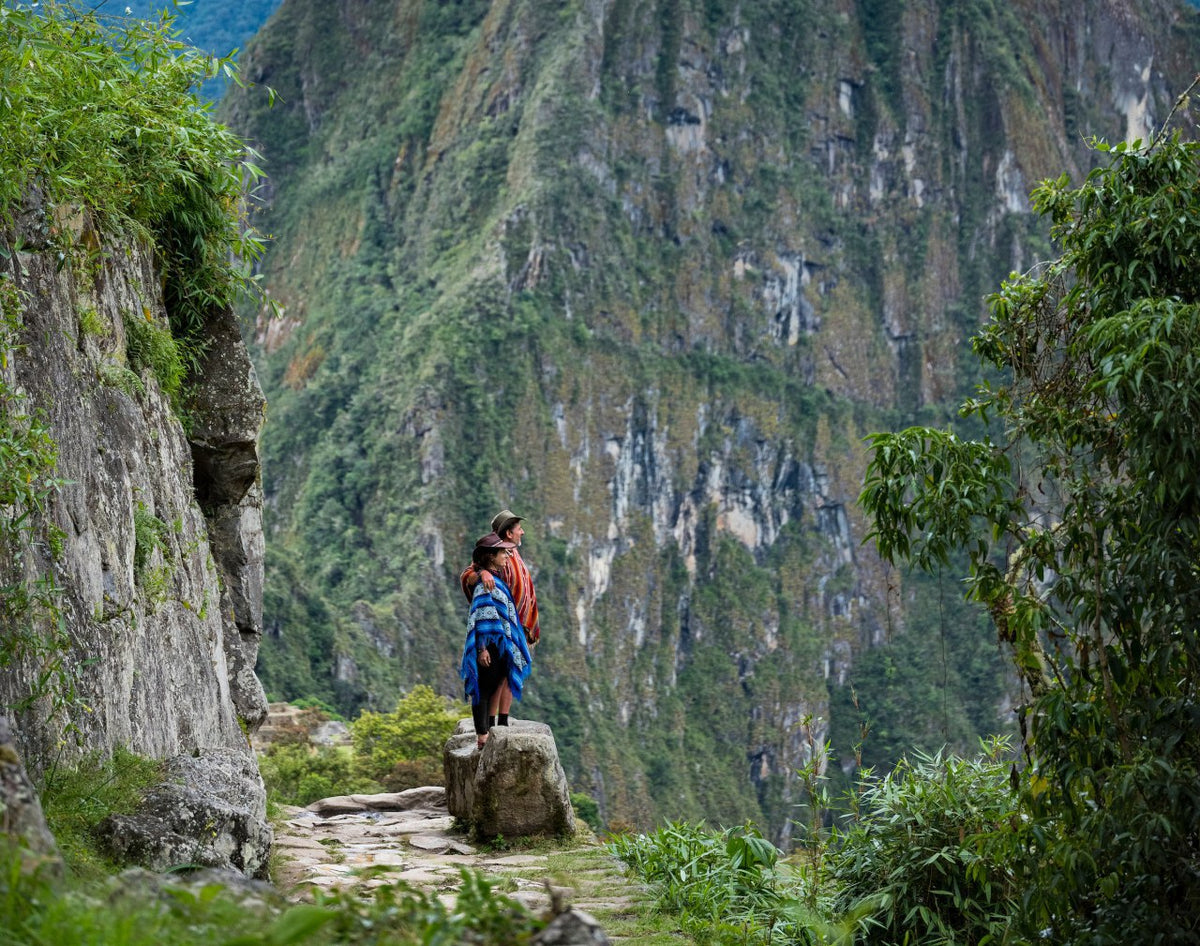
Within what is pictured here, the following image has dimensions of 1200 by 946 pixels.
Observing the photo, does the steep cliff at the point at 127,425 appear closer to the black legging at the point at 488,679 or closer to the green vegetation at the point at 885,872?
the black legging at the point at 488,679

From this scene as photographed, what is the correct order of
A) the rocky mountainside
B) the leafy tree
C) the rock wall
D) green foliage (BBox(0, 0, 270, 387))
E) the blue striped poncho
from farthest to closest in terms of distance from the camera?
the rocky mountainside → the blue striped poncho → green foliage (BBox(0, 0, 270, 387)) → the rock wall → the leafy tree

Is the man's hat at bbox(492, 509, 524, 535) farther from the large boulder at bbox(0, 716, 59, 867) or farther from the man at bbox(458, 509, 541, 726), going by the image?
the large boulder at bbox(0, 716, 59, 867)

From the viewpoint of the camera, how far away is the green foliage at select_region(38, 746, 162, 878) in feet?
12.0

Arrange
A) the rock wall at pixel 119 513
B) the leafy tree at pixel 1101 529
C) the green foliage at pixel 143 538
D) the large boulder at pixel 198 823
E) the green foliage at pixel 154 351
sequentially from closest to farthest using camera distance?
1. the large boulder at pixel 198 823
2. the leafy tree at pixel 1101 529
3. the rock wall at pixel 119 513
4. the green foliage at pixel 143 538
5. the green foliage at pixel 154 351

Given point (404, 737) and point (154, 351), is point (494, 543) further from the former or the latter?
point (404, 737)

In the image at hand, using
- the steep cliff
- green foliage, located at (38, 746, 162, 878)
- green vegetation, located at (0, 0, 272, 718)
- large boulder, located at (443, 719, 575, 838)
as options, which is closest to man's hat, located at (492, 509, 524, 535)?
large boulder, located at (443, 719, 575, 838)

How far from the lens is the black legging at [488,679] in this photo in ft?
22.5

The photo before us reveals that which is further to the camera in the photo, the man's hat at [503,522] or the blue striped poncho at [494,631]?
the man's hat at [503,522]

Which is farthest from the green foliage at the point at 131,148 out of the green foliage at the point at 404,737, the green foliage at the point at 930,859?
Answer: the green foliage at the point at 404,737

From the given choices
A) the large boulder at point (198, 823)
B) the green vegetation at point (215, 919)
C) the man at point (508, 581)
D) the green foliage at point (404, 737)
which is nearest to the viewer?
the green vegetation at point (215, 919)

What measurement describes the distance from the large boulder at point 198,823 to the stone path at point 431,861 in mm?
234

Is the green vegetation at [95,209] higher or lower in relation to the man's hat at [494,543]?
higher

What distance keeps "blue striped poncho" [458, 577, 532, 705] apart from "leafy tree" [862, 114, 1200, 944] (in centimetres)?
253

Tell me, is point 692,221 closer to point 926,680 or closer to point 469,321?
point 469,321
